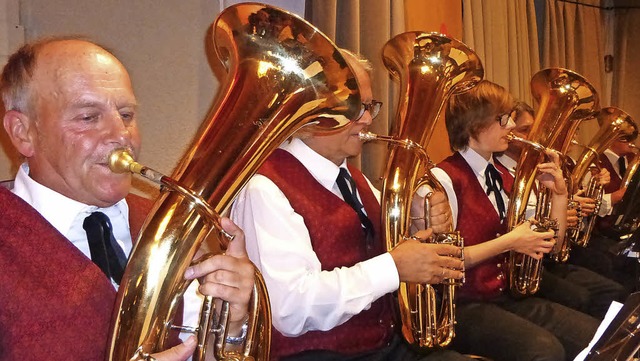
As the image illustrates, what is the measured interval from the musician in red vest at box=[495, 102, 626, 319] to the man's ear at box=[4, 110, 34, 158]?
6.01 ft

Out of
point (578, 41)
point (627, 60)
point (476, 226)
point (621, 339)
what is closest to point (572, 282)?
point (476, 226)

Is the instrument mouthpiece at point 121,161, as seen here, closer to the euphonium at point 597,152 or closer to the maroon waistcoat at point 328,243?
the maroon waistcoat at point 328,243

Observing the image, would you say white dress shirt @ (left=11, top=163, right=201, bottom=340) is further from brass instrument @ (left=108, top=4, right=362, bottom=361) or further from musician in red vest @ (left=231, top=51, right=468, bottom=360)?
musician in red vest @ (left=231, top=51, right=468, bottom=360)

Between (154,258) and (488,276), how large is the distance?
1589 mm

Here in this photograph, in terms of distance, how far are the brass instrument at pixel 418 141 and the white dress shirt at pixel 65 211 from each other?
713mm

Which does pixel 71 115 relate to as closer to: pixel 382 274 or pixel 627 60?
pixel 382 274

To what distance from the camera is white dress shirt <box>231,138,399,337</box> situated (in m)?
1.46

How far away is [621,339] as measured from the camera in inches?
36.3

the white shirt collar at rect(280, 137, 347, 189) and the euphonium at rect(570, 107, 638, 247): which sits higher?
the euphonium at rect(570, 107, 638, 247)

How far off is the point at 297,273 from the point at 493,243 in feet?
2.84

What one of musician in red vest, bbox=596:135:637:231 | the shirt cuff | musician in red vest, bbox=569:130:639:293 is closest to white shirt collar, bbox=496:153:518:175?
musician in red vest, bbox=569:130:639:293

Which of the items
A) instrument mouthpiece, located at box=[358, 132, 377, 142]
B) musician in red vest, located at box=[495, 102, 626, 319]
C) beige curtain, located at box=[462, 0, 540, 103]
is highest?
beige curtain, located at box=[462, 0, 540, 103]

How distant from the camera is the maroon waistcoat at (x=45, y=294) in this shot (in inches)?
38.7

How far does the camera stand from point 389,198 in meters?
1.68
